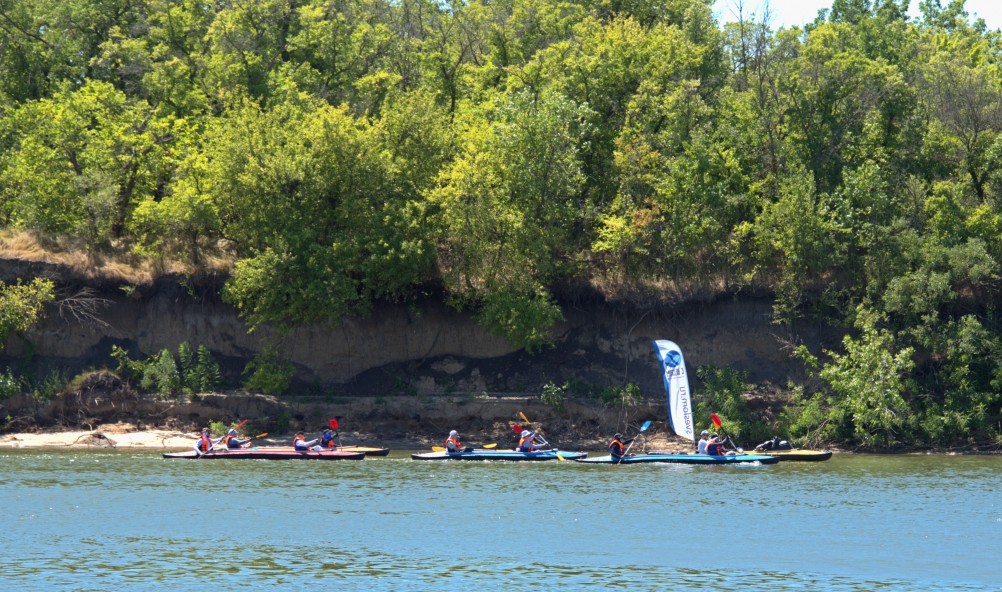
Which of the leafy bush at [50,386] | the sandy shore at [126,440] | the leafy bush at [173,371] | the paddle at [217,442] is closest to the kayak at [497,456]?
the sandy shore at [126,440]

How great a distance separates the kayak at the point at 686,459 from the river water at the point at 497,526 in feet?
2.33

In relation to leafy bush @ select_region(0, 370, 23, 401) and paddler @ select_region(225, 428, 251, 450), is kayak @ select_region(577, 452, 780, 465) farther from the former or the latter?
leafy bush @ select_region(0, 370, 23, 401)

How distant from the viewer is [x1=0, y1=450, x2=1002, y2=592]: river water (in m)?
24.0

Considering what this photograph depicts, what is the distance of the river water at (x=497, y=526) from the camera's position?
78.8 ft

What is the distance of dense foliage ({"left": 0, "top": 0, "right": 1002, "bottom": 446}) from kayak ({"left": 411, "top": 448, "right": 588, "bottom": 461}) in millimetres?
5717

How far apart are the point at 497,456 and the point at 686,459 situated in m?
6.34

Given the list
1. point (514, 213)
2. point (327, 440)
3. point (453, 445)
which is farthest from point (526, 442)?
point (514, 213)

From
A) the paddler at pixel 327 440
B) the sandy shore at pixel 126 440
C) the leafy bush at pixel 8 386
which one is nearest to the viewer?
the paddler at pixel 327 440

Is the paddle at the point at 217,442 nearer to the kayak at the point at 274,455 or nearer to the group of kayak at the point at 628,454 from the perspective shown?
the kayak at the point at 274,455

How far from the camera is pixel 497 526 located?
29328 millimetres

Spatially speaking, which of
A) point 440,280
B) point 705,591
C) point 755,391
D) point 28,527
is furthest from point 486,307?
point 705,591

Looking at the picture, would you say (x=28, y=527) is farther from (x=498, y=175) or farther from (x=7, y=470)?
(x=498, y=175)

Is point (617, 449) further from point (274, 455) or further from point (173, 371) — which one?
point (173, 371)

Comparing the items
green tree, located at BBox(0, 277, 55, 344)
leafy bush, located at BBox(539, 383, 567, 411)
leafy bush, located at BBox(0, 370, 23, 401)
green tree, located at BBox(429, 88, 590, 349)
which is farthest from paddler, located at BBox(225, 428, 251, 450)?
leafy bush, located at BBox(539, 383, 567, 411)
